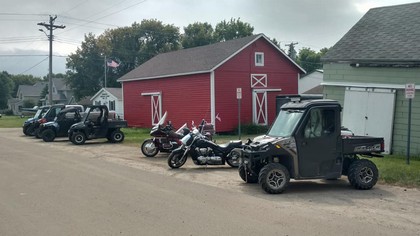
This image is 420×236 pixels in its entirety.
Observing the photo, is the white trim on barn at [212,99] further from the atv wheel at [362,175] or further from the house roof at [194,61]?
the atv wheel at [362,175]

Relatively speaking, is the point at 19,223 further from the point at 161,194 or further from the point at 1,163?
the point at 1,163

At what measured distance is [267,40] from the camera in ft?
97.1

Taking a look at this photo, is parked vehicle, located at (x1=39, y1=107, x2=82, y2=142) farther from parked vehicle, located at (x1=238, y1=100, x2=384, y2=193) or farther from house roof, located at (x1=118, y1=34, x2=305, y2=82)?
parked vehicle, located at (x1=238, y1=100, x2=384, y2=193)

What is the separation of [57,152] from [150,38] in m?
51.9

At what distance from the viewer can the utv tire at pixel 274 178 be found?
379 inches

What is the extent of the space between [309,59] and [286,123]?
6315 cm

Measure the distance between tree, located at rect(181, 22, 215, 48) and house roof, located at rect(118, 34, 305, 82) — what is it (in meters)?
29.8

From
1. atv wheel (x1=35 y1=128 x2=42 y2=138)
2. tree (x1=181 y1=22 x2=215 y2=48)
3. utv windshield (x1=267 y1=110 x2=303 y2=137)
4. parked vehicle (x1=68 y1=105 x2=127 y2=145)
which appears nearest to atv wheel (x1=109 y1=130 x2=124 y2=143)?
parked vehicle (x1=68 y1=105 x2=127 y2=145)

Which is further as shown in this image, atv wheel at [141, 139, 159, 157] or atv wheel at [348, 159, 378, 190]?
atv wheel at [141, 139, 159, 157]

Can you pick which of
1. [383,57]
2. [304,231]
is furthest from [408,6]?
[304,231]

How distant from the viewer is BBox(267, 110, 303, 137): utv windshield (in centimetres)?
1006

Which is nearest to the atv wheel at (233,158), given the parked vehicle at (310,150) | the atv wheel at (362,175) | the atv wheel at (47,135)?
the parked vehicle at (310,150)

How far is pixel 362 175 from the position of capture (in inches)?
401

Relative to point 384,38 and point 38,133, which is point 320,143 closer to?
point 384,38
